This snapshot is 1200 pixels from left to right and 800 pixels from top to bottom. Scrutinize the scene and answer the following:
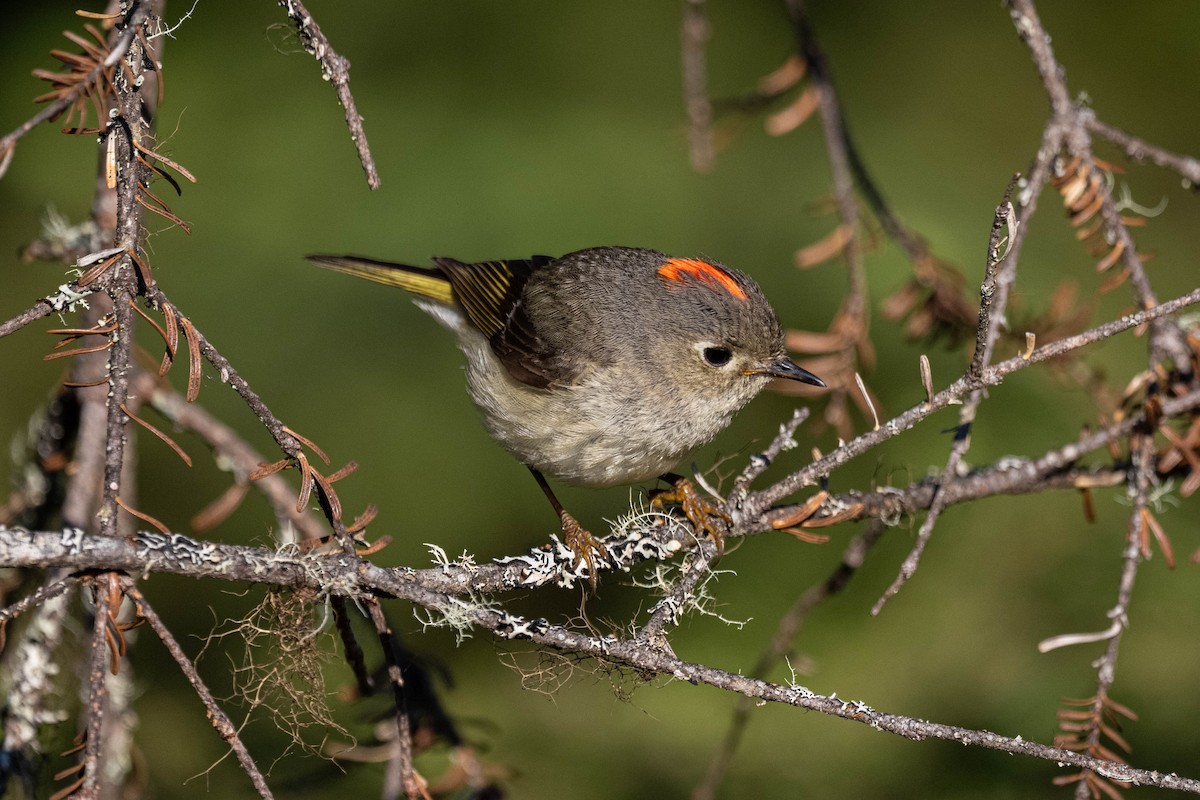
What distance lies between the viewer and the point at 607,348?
2439 mm

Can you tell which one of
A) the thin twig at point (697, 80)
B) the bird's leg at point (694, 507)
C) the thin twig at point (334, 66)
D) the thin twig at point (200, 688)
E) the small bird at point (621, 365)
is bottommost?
the thin twig at point (200, 688)

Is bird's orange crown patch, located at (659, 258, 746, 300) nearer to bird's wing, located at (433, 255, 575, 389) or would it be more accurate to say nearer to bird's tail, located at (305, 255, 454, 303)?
bird's wing, located at (433, 255, 575, 389)

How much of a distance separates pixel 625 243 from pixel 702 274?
2.33ft

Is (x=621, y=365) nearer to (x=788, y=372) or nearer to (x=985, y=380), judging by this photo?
(x=788, y=372)

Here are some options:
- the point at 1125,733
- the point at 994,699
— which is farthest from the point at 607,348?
the point at 1125,733

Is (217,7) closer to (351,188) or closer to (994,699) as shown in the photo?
(351,188)

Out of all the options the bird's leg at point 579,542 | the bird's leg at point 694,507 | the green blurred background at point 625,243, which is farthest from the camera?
the green blurred background at point 625,243

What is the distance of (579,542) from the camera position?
1.73m

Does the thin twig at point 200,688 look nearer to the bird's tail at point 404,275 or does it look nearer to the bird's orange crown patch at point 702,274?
the bird's orange crown patch at point 702,274

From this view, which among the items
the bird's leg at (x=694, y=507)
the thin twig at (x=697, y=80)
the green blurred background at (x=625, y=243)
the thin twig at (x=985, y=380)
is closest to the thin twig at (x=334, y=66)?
the thin twig at (x=985, y=380)

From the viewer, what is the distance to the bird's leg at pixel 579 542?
1.60 metres

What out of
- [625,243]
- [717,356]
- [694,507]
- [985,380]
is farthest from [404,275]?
[985,380]

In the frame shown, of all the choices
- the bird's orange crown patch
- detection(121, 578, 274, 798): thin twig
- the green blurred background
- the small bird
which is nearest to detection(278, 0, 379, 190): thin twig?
detection(121, 578, 274, 798): thin twig

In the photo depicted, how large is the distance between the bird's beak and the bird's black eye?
0.21ft
